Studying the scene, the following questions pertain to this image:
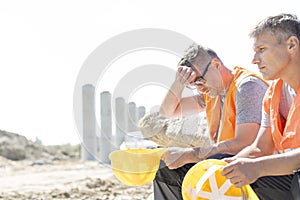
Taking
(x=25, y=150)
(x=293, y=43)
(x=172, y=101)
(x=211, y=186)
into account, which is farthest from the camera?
(x=25, y=150)

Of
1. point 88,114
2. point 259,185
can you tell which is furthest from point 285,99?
point 88,114

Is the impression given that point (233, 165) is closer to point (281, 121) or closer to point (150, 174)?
point (281, 121)

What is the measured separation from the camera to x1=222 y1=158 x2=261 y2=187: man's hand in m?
2.14

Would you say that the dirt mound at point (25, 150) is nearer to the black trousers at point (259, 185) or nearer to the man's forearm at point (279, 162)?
the black trousers at point (259, 185)

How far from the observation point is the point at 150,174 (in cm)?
313

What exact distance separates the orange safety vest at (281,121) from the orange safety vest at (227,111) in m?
0.30

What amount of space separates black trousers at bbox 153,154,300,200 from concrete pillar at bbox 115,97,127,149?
0.32m

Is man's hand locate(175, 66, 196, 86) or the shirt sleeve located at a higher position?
man's hand locate(175, 66, 196, 86)

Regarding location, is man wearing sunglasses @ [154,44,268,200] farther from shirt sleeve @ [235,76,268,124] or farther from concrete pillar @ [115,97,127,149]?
concrete pillar @ [115,97,127,149]

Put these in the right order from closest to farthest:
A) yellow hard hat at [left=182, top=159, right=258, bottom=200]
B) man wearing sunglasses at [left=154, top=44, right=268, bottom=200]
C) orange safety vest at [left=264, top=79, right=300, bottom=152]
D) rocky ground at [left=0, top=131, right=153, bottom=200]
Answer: yellow hard hat at [left=182, top=159, right=258, bottom=200] → orange safety vest at [left=264, top=79, right=300, bottom=152] → man wearing sunglasses at [left=154, top=44, right=268, bottom=200] → rocky ground at [left=0, top=131, right=153, bottom=200]

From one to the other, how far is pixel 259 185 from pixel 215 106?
0.77m

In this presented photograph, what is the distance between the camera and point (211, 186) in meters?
2.30

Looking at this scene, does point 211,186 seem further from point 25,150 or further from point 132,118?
point 25,150

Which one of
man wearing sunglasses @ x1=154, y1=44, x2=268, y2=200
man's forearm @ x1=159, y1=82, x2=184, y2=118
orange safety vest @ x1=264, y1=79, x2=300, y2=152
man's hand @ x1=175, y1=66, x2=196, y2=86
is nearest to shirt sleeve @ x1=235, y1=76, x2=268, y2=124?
man wearing sunglasses @ x1=154, y1=44, x2=268, y2=200
